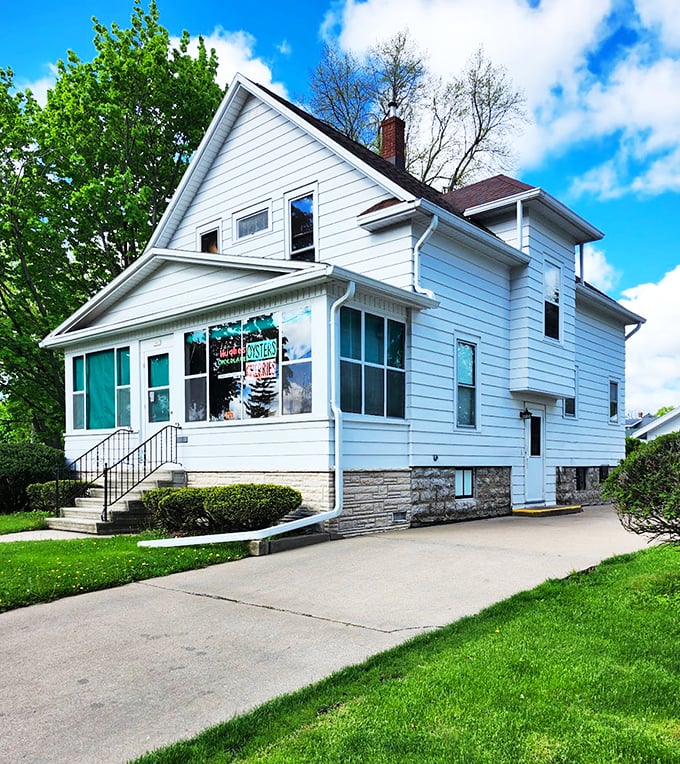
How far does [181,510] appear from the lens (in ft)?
30.6

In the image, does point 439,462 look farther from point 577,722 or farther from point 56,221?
point 56,221

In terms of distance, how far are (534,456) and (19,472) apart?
10904 mm

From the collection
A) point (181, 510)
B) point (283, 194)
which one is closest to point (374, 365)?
point (181, 510)

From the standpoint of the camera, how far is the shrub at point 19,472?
1288cm

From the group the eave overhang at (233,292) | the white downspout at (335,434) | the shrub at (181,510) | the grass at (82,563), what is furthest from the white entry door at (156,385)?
the white downspout at (335,434)

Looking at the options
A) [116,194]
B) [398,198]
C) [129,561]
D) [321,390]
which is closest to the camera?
[129,561]

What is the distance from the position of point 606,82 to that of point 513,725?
48.6 feet

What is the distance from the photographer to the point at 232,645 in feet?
15.5

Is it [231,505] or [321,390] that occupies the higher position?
[321,390]

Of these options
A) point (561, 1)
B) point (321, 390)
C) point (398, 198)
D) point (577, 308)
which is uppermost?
point (561, 1)

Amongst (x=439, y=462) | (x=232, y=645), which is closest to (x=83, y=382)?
(x=439, y=462)

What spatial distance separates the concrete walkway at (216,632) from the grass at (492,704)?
12.7 inches

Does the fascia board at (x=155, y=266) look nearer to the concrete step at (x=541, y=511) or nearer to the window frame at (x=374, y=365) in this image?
the window frame at (x=374, y=365)

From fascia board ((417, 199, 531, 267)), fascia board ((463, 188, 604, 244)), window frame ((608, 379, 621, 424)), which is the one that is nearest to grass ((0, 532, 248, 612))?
fascia board ((417, 199, 531, 267))
